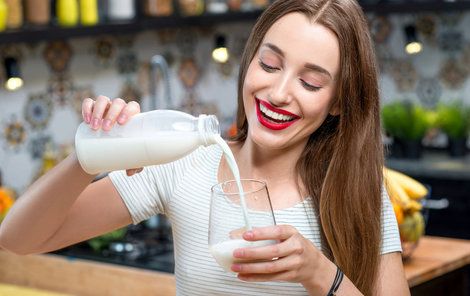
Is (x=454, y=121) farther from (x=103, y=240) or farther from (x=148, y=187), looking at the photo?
(x=148, y=187)

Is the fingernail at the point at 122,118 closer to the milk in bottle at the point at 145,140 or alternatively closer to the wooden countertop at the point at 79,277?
the milk in bottle at the point at 145,140

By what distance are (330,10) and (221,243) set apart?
1.66 feet

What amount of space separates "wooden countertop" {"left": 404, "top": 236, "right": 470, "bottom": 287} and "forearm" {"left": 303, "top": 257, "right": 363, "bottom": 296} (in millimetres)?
1181

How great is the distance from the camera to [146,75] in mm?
4680

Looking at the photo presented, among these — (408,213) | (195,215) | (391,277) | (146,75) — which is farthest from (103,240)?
(391,277)

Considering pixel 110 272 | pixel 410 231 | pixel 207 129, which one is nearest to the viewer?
pixel 207 129

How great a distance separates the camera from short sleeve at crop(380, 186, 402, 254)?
1902 millimetres

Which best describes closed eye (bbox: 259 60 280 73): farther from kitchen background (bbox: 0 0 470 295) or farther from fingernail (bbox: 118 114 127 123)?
kitchen background (bbox: 0 0 470 295)

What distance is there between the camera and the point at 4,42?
11.3ft

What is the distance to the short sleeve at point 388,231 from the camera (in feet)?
6.24

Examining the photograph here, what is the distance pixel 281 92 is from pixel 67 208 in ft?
1.41

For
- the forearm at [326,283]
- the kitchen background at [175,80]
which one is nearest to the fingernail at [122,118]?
the forearm at [326,283]

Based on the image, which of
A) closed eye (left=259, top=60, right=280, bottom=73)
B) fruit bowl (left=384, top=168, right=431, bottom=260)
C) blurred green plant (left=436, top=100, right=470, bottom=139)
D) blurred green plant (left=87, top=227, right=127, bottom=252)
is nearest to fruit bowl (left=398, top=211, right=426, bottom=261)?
fruit bowl (left=384, top=168, right=431, bottom=260)

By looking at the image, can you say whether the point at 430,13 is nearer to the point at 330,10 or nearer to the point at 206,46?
the point at 206,46
